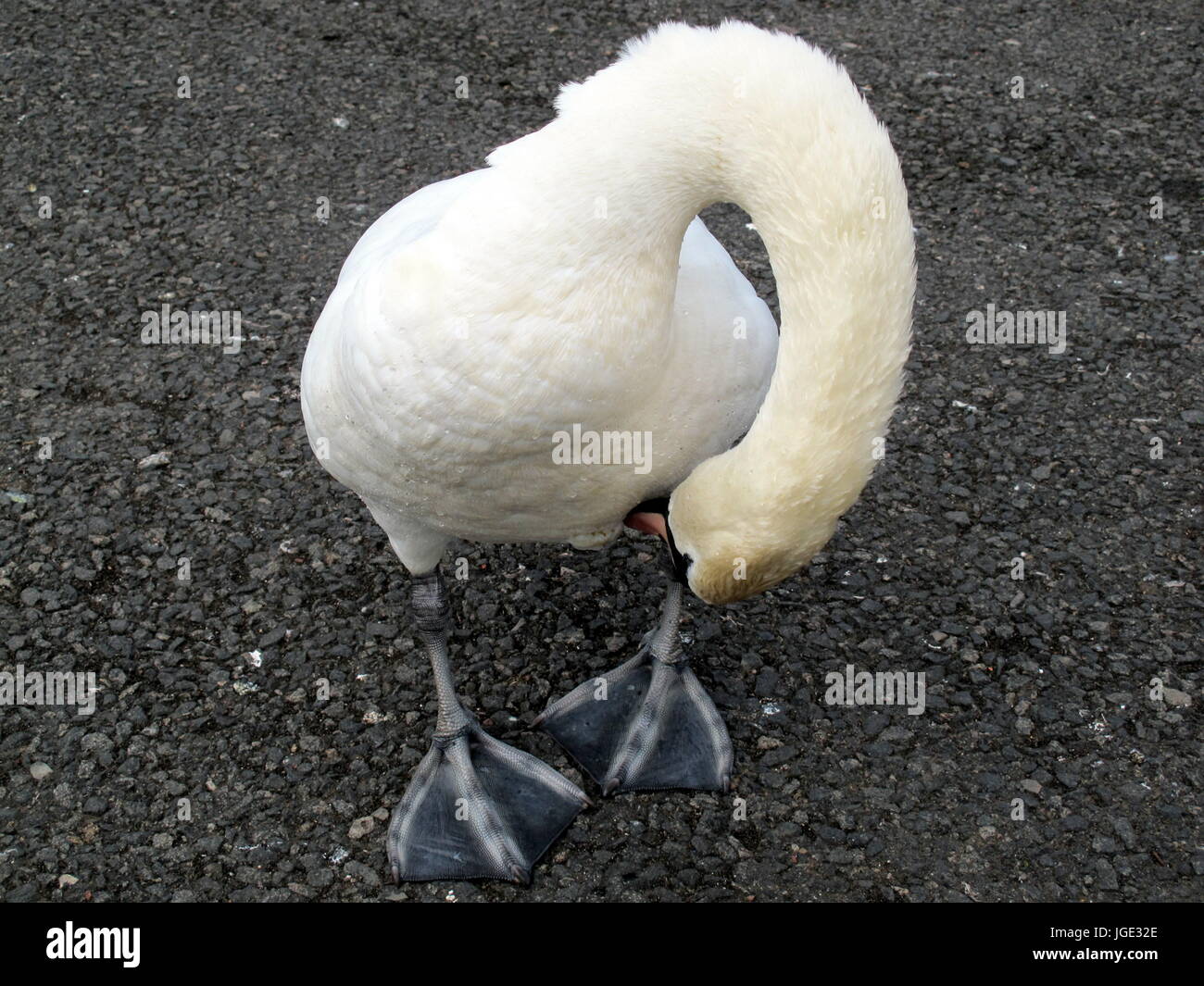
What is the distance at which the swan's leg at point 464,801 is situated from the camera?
395 cm

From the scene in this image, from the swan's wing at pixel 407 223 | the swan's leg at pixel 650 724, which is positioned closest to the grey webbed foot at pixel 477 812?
the swan's leg at pixel 650 724

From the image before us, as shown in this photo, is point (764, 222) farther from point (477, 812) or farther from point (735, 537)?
point (477, 812)

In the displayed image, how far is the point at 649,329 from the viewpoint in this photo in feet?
10.3

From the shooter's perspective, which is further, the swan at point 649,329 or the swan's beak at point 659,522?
the swan's beak at point 659,522

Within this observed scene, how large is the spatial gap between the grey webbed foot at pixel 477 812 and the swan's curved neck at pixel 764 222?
134 centimetres

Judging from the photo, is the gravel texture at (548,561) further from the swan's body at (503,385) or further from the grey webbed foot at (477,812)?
the swan's body at (503,385)

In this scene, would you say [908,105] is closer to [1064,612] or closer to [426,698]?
[1064,612]

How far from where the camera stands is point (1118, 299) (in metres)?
6.35

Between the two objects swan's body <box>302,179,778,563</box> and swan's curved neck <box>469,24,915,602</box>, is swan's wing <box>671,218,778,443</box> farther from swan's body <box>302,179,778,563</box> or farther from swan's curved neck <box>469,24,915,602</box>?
swan's curved neck <box>469,24,915,602</box>

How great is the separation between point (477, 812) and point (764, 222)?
2222 millimetres

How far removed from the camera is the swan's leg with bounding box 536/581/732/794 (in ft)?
13.9

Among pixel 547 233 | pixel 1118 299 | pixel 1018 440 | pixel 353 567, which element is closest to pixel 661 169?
pixel 547 233

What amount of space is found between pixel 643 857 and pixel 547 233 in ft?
6.87

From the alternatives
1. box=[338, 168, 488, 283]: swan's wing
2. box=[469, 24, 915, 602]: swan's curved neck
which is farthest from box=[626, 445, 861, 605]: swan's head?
box=[338, 168, 488, 283]: swan's wing
